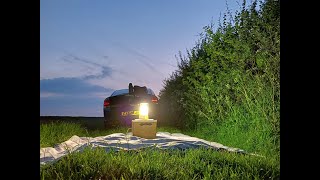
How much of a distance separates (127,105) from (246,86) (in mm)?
3673

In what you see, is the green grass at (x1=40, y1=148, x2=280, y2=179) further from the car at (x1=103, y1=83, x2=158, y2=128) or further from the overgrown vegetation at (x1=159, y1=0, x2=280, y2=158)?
the car at (x1=103, y1=83, x2=158, y2=128)

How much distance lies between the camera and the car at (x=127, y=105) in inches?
407

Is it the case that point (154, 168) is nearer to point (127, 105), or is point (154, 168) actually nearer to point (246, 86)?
point (246, 86)

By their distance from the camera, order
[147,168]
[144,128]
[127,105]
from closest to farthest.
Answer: [147,168]
[144,128]
[127,105]

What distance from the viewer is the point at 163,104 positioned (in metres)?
13.3

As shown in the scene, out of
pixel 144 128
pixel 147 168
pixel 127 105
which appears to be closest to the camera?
pixel 147 168

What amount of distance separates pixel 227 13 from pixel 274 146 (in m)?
4.11

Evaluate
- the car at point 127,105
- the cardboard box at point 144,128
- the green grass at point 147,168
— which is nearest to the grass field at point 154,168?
the green grass at point 147,168

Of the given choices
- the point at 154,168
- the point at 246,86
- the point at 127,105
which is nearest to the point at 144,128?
the point at 246,86

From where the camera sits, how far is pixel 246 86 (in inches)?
306

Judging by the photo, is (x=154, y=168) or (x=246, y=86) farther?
(x=246, y=86)

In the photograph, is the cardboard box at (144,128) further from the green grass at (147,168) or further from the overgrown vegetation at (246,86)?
the green grass at (147,168)

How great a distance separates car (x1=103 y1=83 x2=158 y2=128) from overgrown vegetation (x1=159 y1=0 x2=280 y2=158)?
1.05 meters
